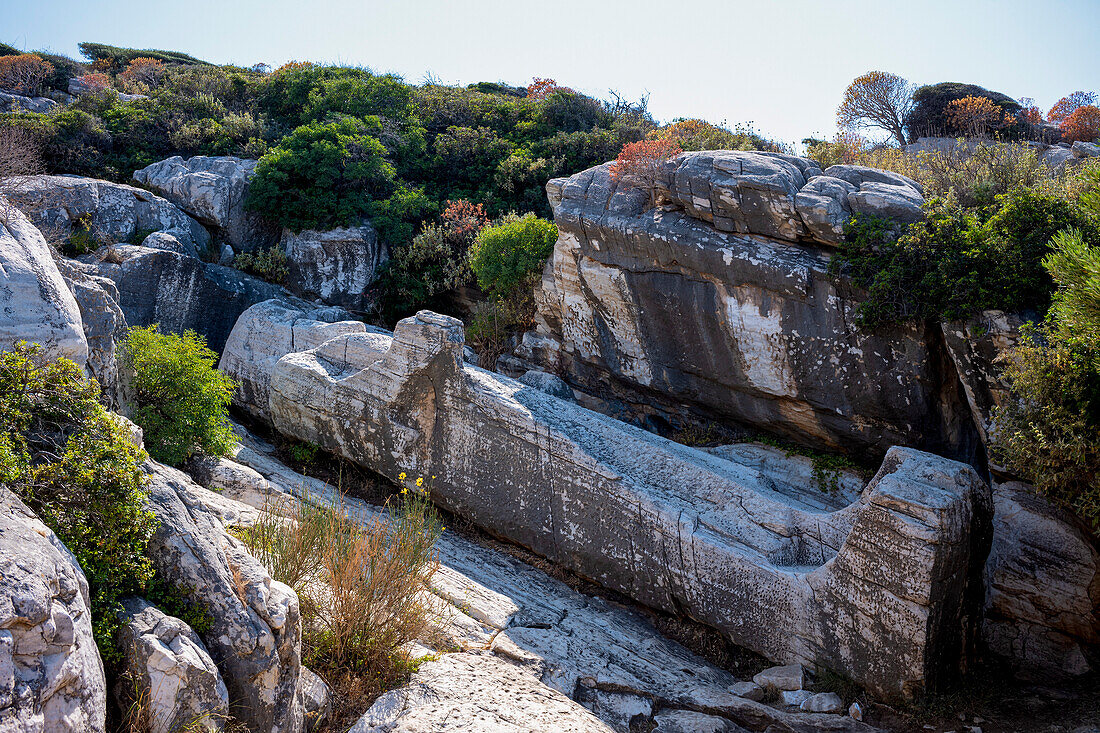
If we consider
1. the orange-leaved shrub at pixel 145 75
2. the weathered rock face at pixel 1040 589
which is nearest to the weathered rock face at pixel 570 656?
the weathered rock face at pixel 1040 589

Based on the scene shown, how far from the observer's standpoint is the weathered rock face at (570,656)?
5879 millimetres

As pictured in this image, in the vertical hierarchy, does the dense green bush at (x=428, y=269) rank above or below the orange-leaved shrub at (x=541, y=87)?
below

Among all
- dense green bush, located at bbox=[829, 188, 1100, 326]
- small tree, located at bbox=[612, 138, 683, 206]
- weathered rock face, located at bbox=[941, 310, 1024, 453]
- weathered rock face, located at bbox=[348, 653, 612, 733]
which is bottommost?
weathered rock face, located at bbox=[348, 653, 612, 733]

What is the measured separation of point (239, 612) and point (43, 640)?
46.9 inches

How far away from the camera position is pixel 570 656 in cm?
677

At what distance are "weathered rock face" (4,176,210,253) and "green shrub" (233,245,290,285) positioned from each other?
886 mm

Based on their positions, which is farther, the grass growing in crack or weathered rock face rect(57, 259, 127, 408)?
weathered rock face rect(57, 259, 127, 408)

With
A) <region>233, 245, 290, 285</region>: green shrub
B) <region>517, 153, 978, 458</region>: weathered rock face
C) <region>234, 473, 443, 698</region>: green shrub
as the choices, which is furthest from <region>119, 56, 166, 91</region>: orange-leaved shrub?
<region>234, 473, 443, 698</region>: green shrub

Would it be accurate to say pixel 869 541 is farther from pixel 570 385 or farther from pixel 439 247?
pixel 439 247

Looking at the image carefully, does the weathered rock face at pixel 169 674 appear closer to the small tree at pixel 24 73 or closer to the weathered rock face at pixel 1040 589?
the weathered rock face at pixel 1040 589

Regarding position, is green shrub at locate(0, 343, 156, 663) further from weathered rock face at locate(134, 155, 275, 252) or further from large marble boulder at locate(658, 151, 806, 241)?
weathered rock face at locate(134, 155, 275, 252)

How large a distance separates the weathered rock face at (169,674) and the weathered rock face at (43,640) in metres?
0.24

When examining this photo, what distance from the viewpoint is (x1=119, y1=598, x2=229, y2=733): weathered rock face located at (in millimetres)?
3775

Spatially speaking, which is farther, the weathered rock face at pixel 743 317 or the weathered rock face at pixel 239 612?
the weathered rock face at pixel 743 317
